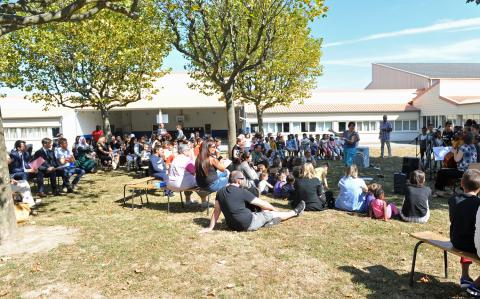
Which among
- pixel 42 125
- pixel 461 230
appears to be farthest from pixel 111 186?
pixel 42 125

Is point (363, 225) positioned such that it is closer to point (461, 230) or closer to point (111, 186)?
point (461, 230)

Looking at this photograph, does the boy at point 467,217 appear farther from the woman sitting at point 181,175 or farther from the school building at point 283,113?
the school building at point 283,113

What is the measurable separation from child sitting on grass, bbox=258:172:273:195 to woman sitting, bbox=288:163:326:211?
2049mm

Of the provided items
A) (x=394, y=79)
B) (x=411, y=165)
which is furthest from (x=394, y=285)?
(x=394, y=79)

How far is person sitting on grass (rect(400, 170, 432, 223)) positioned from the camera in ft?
22.7

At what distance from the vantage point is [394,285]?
14.8ft

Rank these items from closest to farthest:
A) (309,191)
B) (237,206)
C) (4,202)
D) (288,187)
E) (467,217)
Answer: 1. (467,217)
2. (4,202)
3. (237,206)
4. (309,191)
5. (288,187)

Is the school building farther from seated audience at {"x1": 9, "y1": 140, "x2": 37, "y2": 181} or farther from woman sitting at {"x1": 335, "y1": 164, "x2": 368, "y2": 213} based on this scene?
woman sitting at {"x1": 335, "y1": 164, "x2": 368, "y2": 213}

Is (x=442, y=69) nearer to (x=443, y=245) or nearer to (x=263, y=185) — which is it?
(x=263, y=185)

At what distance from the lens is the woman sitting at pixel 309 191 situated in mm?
7996

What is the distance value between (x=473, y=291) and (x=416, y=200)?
305cm

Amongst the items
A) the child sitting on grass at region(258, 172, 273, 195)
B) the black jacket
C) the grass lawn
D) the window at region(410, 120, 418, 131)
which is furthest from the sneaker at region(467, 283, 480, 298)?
the window at region(410, 120, 418, 131)

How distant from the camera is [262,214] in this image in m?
6.97

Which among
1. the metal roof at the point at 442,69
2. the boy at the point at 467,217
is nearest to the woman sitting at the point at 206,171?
the boy at the point at 467,217
